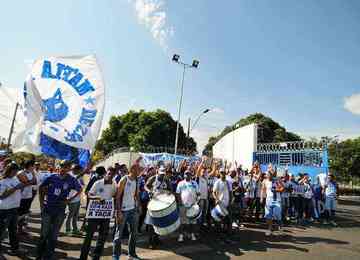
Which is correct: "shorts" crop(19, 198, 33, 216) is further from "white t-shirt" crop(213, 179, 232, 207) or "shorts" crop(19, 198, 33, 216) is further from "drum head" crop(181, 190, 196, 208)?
"white t-shirt" crop(213, 179, 232, 207)

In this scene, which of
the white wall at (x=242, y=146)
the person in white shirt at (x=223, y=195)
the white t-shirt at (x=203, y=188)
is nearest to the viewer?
the person in white shirt at (x=223, y=195)

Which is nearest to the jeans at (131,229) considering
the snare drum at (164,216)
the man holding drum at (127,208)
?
the man holding drum at (127,208)

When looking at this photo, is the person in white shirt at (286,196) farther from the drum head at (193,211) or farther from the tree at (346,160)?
the tree at (346,160)

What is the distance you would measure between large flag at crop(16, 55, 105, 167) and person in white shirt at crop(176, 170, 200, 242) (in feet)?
9.45

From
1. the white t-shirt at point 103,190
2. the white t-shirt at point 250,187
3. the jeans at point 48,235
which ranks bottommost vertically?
the jeans at point 48,235

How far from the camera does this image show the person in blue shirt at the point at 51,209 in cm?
516

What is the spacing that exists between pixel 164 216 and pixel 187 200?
1.54 metres

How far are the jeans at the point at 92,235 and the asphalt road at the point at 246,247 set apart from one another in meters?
0.96

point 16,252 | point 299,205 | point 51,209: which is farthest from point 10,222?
point 299,205

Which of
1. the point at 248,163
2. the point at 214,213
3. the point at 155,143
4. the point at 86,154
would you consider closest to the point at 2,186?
the point at 86,154

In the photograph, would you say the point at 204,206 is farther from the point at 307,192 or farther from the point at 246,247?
the point at 307,192

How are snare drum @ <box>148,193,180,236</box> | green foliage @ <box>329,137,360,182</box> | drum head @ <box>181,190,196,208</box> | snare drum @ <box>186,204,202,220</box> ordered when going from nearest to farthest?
snare drum @ <box>148,193,180,236</box> < snare drum @ <box>186,204,202,220</box> < drum head @ <box>181,190,196,208</box> < green foliage @ <box>329,137,360,182</box>

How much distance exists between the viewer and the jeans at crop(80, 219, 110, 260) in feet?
17.3

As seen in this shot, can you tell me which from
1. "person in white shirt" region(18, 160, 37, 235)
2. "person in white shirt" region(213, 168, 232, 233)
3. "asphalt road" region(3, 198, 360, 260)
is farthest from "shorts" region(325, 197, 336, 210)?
"person in white shirt" region(18, 160, 37, 235)
